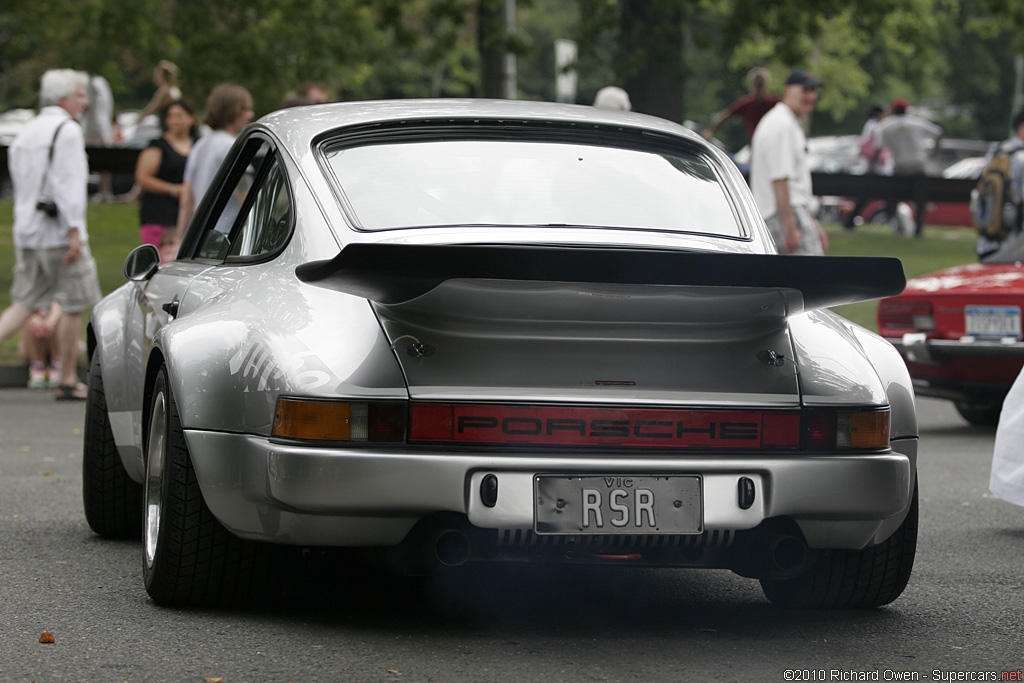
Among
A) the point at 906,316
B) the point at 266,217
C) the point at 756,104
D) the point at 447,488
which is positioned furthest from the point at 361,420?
the point at 756,104

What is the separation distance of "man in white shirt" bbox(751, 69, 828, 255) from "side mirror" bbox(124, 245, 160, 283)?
6006 millimetres

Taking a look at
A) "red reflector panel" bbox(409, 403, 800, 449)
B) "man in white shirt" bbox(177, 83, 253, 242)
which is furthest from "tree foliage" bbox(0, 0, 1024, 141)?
"red reflector panel" bbox(409, 403, 800, 449)

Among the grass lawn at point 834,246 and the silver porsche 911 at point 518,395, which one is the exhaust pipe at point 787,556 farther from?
the grass lawn at point 834,246

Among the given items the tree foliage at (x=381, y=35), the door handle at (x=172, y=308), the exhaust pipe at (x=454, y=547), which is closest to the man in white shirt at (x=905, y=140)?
the tree foliage at (x=381, y=35)

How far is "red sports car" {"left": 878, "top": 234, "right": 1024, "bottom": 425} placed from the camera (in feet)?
31.2

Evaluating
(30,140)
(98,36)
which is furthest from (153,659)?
(98,36)

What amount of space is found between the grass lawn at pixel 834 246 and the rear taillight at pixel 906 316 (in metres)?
6.81

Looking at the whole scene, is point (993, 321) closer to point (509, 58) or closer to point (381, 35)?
point (509, 58)

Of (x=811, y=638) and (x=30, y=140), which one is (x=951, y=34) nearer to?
(x=30, y=140)

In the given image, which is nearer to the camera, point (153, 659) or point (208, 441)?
point (153, 659)

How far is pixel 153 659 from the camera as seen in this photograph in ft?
13.3

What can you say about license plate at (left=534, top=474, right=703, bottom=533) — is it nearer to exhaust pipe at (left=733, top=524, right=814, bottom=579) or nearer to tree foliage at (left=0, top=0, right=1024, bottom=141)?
exhaust pipe at (left=733, top=524, right=814, bottom=579)

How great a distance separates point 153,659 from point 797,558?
5.50 ft

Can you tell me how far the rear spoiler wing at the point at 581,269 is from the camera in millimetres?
3918
